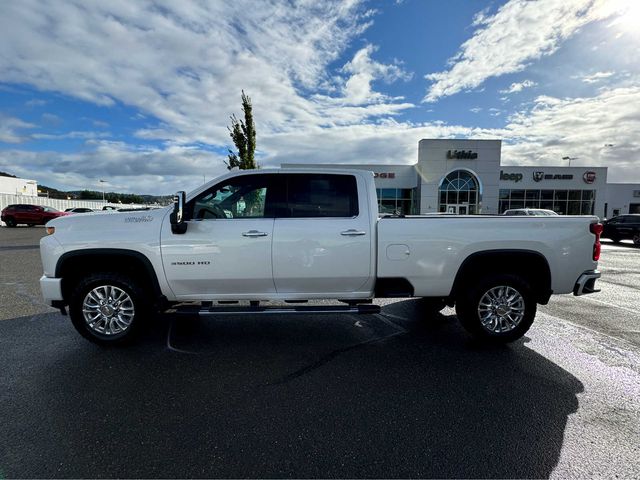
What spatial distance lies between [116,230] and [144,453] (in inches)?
99.9

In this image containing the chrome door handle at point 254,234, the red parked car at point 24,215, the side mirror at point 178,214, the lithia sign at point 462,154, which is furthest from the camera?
the lithia sign at point 462,154

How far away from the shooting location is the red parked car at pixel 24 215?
25906 millimetres

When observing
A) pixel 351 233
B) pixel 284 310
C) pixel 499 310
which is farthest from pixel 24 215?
pixel 499 310

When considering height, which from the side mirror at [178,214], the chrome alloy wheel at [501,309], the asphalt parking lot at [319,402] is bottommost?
the asphalt parking lot at [319,402]

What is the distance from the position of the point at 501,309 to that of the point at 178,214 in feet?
13.1

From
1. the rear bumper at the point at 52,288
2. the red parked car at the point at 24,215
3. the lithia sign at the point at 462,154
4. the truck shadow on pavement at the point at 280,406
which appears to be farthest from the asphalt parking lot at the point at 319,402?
the lithia sign at the point at 462,154

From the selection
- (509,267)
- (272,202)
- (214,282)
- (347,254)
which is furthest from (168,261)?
(509,267)

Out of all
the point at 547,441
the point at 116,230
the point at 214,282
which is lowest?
the point at 547,441

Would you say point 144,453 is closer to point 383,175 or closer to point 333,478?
point 333,478

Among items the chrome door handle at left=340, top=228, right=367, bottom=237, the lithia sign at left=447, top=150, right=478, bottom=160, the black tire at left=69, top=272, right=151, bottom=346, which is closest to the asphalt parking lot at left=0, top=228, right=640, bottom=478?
the black tire at left=69, top=272, right=151, bottom=346

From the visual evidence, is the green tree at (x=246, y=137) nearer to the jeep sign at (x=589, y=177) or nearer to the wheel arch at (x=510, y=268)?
the wheel arch at (x=510, y=268)

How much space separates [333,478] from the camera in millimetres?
2158

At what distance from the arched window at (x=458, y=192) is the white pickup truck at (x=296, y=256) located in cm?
3226

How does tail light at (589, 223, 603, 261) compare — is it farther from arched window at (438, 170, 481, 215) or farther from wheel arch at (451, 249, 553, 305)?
arched window at (438, 170, 481, 215)
